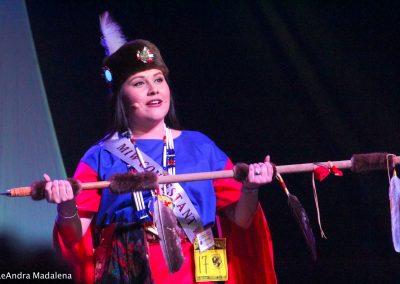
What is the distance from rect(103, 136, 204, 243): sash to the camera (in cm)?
206

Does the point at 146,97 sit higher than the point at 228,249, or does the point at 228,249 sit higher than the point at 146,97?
the point at 146,97

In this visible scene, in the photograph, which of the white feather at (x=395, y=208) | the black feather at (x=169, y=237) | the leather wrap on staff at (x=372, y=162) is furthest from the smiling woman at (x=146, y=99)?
the white feather at (x=395, y=208)

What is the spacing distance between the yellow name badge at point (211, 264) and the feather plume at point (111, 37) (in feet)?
2.55

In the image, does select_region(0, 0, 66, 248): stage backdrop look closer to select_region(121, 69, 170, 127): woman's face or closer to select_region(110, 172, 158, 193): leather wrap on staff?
select_region(121, 69, 170, 127): woman's face

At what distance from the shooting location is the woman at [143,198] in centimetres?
200

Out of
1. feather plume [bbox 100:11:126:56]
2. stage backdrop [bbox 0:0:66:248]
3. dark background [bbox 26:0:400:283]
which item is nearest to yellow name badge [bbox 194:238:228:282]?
feather plume [bbox 100:11:126:56]

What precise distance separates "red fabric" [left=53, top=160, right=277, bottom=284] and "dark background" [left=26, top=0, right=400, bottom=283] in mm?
885

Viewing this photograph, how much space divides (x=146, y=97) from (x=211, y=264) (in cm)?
59

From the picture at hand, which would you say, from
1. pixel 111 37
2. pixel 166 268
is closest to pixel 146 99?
pixel 111 37

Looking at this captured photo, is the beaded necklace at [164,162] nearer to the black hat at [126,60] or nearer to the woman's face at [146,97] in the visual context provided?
the woman's face at [146,97]

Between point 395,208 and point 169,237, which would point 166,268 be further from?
point 395,208

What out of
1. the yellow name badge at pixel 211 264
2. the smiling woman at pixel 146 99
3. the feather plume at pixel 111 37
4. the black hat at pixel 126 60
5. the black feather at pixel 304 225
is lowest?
the yellow name badge at pixel 211 264

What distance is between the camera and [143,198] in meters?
2.05

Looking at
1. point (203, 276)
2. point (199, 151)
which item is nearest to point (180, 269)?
point (203, 276)
